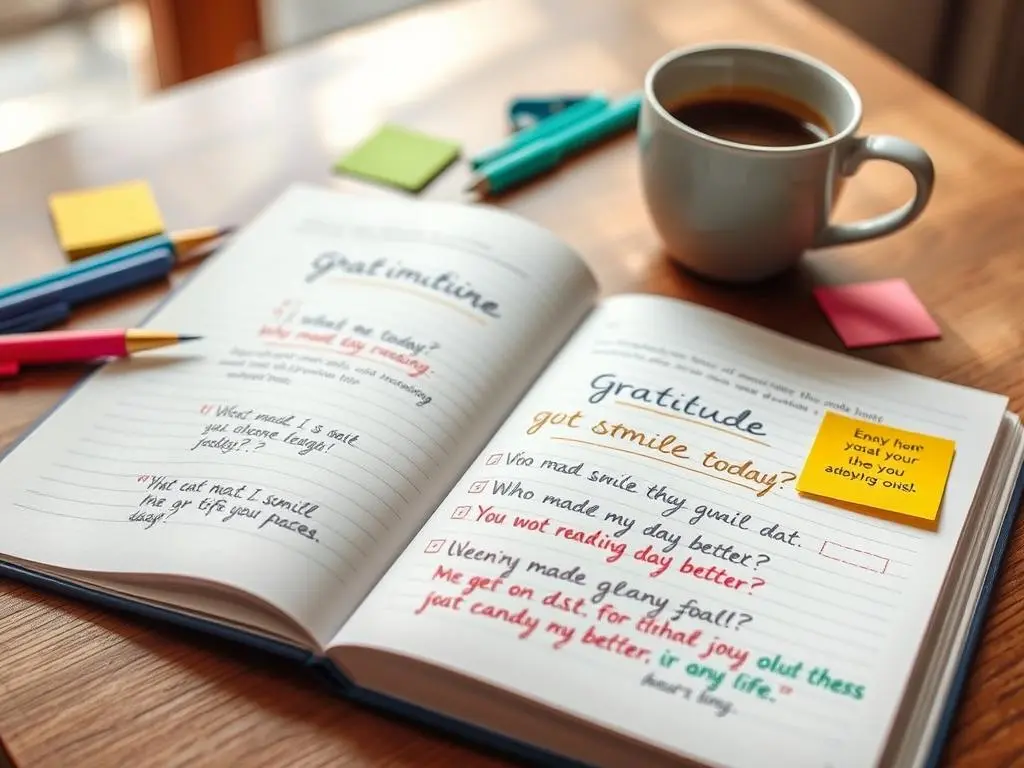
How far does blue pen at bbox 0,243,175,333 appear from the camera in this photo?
0.68m

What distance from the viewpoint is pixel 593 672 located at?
1.54ft

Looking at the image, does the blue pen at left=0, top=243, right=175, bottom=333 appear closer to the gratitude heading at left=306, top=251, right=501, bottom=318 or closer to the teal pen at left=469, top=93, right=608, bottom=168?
the gratitude heading at left=306, top=251, right=501, bottom=318

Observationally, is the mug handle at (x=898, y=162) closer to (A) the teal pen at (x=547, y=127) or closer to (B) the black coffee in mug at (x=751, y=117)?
(B) the black coffee in mug at (x=751, y=117)

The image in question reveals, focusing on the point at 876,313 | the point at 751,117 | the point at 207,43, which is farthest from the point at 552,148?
the point at 207,43

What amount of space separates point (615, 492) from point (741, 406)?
10cm

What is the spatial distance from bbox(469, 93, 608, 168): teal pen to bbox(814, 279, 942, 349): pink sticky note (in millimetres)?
233

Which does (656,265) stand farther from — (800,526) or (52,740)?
(52,740)

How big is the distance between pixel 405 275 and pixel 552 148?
0.63 ft

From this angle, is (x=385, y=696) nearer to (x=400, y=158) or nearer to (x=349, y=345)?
(x=349, y=345)

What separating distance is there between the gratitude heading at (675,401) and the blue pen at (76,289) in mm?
296

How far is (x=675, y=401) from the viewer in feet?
1.98

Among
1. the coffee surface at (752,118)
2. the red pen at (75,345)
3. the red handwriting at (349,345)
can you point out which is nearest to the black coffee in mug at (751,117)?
the coffee surface at (752,118)

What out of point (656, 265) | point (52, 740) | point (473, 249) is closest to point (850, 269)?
point (656, 265)

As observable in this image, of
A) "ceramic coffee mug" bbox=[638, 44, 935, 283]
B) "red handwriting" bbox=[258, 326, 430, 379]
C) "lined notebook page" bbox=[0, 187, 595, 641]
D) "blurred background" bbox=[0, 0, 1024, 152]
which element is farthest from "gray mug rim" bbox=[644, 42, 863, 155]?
"blurred background" bbox=[0, 0, 1024, 152]
